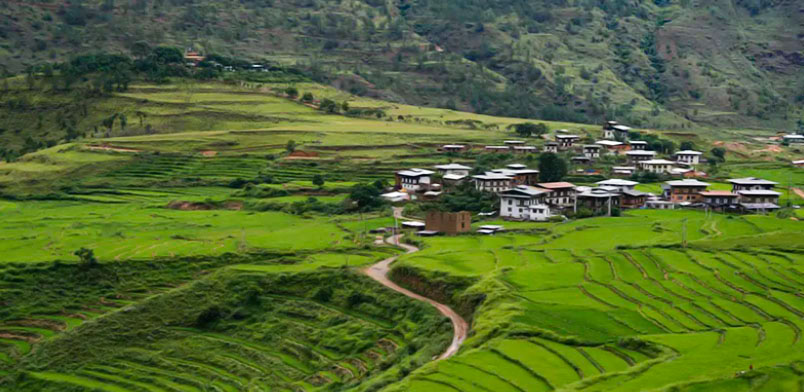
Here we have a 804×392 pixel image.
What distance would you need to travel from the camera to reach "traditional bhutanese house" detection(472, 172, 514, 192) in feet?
225

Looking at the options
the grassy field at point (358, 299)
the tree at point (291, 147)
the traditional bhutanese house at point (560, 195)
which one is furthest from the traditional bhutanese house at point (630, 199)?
the tree at point (291, 147)

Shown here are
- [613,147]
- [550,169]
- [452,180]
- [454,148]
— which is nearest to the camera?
[452,180]

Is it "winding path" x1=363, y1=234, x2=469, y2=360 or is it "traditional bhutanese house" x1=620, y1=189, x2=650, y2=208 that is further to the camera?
"traditional bhutanese house" x1=620, y1=189, x2=650, y2=208

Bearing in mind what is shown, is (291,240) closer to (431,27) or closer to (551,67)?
(551,67)

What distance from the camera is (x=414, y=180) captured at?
2842 inches

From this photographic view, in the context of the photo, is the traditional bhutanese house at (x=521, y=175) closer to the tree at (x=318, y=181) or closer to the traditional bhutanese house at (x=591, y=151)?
the traditional bhutanese house at (x=591, y=151)

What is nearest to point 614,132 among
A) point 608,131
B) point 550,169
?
point 608,131

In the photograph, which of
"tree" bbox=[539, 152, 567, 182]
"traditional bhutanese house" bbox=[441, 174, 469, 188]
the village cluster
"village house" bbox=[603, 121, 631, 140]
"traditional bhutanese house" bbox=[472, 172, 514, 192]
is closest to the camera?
the village cluster

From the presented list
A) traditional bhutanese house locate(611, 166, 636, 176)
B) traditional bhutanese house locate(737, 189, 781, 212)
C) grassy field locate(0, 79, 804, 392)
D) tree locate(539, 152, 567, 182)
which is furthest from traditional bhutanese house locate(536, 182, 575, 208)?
traditional bhutanese house locate(611, 166, 636, 176)

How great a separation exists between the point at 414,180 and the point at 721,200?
813 inches

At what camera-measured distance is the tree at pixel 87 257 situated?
51094 mm

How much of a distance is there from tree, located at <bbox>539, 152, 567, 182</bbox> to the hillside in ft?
180

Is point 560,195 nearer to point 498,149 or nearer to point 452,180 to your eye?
point 452,180

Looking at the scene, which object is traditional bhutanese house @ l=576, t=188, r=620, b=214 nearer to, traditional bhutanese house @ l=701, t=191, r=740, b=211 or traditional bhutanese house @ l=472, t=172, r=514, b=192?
traditional bhutanese house @ l=701, t=191, r=740, b=211
